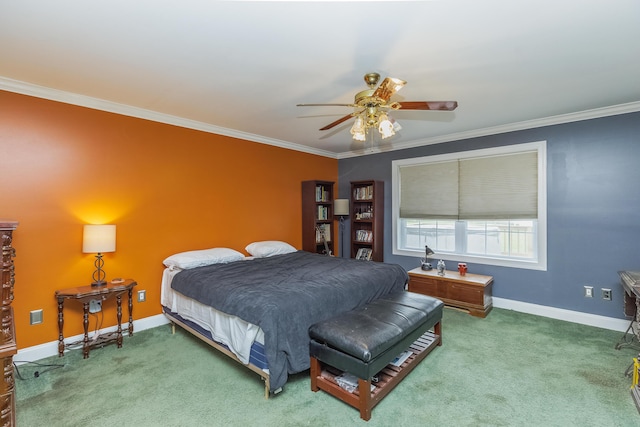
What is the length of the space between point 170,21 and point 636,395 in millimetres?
3828

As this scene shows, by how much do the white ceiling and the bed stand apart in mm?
1752

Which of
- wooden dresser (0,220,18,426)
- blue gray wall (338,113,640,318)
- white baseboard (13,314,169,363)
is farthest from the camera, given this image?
blue gray wall (338,113,640,318)

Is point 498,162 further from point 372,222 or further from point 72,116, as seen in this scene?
point 72,116

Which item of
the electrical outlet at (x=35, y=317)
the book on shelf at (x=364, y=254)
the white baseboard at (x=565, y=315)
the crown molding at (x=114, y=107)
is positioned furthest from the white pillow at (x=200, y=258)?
the white baseboard at (x=565, y=315)

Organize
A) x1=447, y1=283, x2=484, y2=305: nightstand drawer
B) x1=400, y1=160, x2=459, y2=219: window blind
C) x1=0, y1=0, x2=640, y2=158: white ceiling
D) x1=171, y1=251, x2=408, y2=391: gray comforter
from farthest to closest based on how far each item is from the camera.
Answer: x1=400, y1=160, x2=459, y2=219: window blind
x1=447, y1=283, x2=484, y2=305: nightstand drawer
x1=171, y1=251, x2=408, y2=391: gray comforter
x1=0, y1=0, x2=640, y2=158: white ceiling

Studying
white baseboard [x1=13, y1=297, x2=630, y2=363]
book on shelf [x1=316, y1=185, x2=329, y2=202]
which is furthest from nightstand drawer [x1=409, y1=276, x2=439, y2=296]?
book on shelf [x1=316, y1=185, x2=329, y2=202]

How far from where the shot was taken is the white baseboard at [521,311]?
2541 mm

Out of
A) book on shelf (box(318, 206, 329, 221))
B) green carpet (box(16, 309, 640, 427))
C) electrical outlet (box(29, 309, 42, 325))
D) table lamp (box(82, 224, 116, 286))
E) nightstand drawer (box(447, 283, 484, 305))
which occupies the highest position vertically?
book on shelf (box(318, 206, 329, 221))

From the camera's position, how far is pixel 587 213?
10.8 feet

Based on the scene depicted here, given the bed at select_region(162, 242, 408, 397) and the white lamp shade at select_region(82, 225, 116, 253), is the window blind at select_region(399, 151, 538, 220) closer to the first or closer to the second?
the bed at select_region(162, 242, 408, 397)

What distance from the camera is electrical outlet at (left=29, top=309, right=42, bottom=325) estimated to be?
2553 millimetres

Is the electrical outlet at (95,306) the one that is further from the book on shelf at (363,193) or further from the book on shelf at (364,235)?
the book on shelf at (363,193)

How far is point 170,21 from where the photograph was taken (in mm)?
1687

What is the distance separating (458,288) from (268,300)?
2743 mm
